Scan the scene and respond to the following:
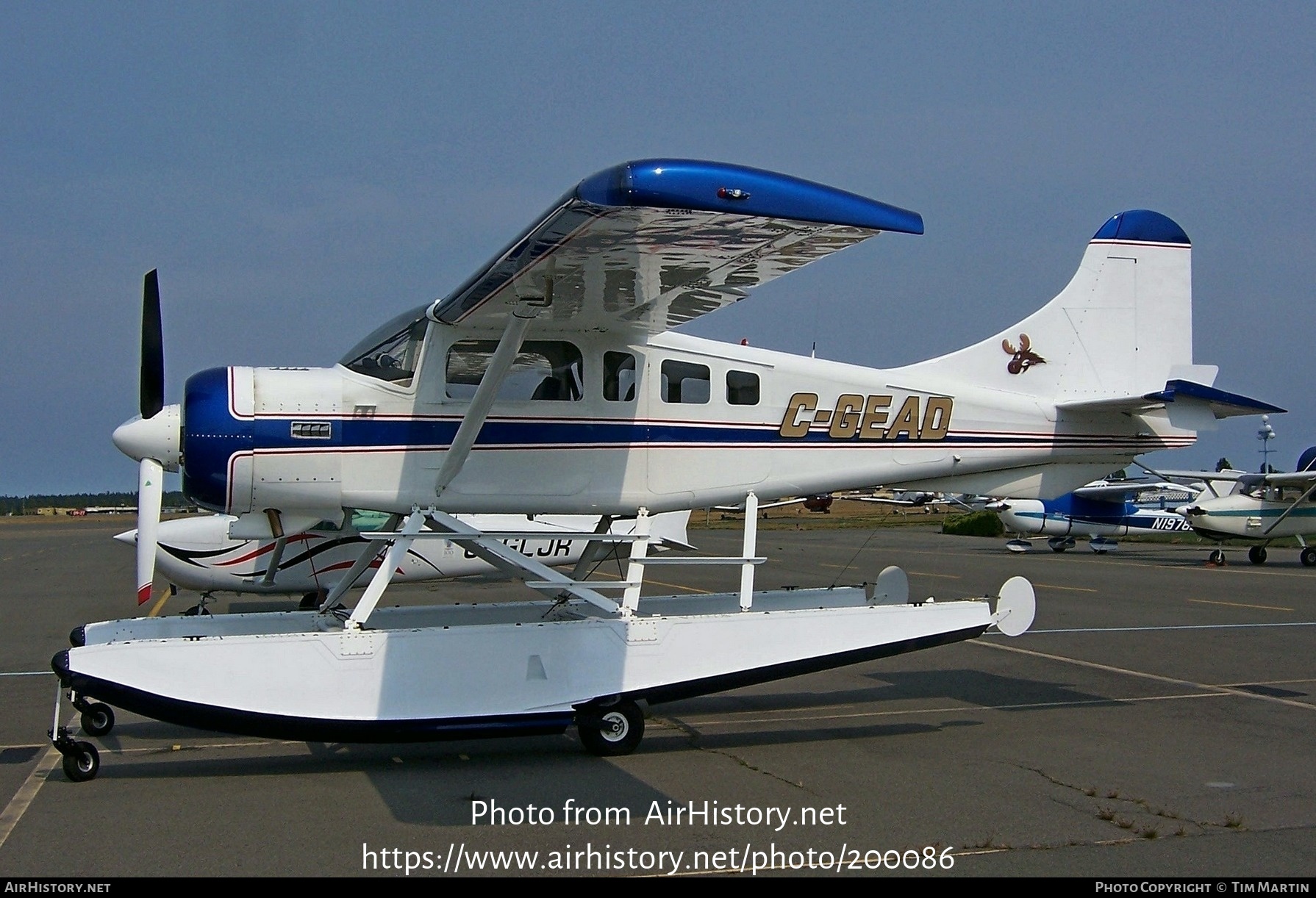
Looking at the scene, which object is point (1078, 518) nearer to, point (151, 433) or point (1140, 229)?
point (1140, 229)

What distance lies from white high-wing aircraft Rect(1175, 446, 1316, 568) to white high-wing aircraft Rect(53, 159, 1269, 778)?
2043 centimetres

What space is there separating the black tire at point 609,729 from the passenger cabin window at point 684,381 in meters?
2.33

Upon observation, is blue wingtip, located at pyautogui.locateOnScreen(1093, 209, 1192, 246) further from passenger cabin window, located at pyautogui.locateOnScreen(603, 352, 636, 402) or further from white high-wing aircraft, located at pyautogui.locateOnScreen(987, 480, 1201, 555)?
white high-wing aircraft, located at pyautogui.locateOnScreen(987, 480, 1201, 555)

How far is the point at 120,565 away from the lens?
28.3 metres

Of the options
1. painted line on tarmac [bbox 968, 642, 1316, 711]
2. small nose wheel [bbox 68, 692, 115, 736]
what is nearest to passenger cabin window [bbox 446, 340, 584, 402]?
small nose wheel [bbox 68, 692, 115, 736]

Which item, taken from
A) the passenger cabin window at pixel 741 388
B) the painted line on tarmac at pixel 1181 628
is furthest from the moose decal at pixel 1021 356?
the painted line on tarmac at pixel 1181 628

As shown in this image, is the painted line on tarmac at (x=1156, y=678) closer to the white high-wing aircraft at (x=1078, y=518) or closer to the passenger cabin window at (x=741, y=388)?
the passenger cabin window at (x=741, y=388)

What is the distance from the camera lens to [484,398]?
712 cm

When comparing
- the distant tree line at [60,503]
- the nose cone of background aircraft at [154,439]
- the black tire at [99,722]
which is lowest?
the distant tree line at [60,503]

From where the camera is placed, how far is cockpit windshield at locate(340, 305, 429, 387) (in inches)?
302

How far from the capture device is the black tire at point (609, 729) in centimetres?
698

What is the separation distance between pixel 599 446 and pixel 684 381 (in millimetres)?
835

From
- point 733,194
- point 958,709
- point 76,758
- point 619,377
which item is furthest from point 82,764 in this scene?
point 958,709

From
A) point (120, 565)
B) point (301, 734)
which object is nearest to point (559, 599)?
point (301, 734)
